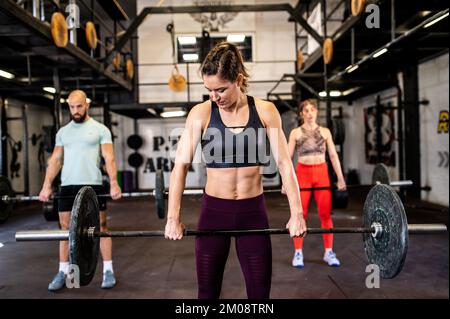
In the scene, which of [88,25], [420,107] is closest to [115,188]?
[88,25]

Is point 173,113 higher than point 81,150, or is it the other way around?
point 173,113

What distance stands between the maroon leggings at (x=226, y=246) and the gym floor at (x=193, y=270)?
0.21 meters

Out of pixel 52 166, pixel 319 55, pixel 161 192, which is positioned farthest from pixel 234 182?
pixel 319 55

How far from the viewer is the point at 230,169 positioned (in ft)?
3.51

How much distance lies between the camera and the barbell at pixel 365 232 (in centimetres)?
105

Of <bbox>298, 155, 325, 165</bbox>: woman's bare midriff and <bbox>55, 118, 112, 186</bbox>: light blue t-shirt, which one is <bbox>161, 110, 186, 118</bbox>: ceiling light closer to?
<bbox>298, 155, 325, 165</bbox>: woman's bare midriff

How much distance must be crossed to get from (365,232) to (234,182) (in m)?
0.44

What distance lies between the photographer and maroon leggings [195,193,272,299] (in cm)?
112

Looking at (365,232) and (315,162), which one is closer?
(365,232)

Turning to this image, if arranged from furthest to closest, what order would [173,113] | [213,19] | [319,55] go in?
[173,113] → [213,19] → [319,55]
